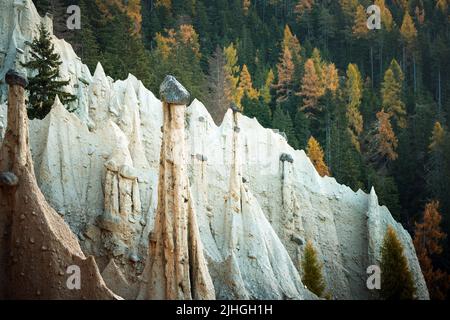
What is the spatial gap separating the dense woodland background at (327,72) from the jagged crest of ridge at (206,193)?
8436 millimetres

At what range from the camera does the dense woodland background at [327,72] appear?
37.0m

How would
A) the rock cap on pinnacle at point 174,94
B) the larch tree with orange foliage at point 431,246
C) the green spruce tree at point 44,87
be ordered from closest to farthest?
the rock cap on pinnacle at point 174,94 → the green spruce tree at point 44,87 → the larch tree with orange foliage at point 431,246

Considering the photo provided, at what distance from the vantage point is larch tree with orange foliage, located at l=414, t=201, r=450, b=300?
33.5m

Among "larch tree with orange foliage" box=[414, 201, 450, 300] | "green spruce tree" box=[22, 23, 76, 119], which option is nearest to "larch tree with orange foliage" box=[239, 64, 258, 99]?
"larch tree with orange foliage" box=[414, 201, 450, 300]

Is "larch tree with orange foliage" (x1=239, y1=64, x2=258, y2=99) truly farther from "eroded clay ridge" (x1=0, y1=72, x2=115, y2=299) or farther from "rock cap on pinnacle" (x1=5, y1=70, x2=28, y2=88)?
"eroded clay ridge" (x1=0, y1=72, x2=115, y2=299)

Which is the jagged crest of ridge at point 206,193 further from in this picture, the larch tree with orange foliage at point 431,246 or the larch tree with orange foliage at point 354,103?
the larch tree with orange foliage at point 354,103

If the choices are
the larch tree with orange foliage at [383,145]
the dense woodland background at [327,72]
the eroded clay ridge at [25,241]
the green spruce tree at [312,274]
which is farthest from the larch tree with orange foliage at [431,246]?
the eroded clay ridge at [25,241]

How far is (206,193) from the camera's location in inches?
878

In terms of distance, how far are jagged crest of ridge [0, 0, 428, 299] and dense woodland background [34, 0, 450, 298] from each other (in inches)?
332

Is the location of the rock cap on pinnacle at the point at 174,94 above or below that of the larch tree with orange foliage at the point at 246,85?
below

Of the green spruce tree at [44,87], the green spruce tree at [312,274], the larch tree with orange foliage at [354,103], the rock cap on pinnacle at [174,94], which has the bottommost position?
the green spruce tree at [312,274]

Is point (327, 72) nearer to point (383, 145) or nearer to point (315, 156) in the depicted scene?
point (383, 145)

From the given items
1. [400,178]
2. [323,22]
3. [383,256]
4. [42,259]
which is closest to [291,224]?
[383,256]

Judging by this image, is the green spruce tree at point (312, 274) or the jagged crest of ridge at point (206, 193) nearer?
the jagged crest of ridge at point (206, 193)
